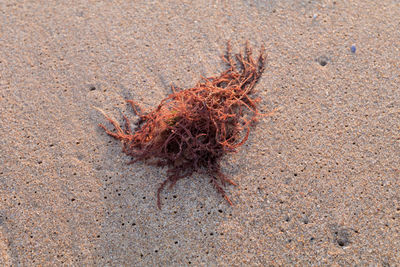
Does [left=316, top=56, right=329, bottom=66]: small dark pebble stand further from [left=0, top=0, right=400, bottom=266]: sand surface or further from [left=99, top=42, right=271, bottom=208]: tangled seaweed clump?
[left=99, top=42, right=271, bottom=208]: tangled seaweed clump

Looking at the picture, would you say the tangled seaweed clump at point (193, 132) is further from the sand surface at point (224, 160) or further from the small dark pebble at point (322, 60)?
the small dark pebble at point (322, 60)

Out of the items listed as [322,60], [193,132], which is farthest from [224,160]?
[322,60]

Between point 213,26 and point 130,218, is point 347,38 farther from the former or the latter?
point 130,218

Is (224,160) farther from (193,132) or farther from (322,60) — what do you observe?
(322,60)

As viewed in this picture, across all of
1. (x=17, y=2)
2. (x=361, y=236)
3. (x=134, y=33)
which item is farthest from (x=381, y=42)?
(x=17, y=2)

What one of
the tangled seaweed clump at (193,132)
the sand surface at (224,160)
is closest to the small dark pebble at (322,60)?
the sand surface at (224,160)

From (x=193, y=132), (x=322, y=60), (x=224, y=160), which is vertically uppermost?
(x=322, y=60)
